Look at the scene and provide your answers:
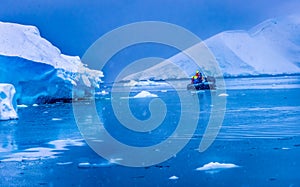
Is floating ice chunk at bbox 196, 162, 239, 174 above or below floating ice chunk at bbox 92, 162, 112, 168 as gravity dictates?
above

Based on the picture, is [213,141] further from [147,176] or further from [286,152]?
[147,176]

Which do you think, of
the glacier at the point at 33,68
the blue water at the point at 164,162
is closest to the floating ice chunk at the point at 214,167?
the blue water at the point at 164,162

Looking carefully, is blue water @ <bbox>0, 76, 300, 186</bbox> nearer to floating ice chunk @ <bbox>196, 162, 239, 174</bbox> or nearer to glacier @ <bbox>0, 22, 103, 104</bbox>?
floating ice chunk @ <bbox>196, 162, 239, 174</bbox>

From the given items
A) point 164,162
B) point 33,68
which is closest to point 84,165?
point 164,162

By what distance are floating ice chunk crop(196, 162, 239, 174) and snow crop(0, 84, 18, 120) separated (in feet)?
30.5

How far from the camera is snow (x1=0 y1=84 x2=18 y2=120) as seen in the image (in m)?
14.3

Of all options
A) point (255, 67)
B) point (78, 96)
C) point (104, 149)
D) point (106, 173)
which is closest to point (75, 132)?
point (104, 149)

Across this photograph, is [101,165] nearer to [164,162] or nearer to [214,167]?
[164,162]

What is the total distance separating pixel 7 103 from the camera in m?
14.5

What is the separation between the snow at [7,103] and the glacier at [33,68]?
11.9 ft

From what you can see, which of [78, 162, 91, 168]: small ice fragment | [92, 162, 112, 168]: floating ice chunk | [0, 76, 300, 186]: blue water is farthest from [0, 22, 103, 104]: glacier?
[92, 162, 112, 168]: floating ice chunk

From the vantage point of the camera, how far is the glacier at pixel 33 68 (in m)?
18.6

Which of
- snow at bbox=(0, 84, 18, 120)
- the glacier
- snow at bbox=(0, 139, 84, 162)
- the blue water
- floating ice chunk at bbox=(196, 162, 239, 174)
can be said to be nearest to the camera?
the blue water

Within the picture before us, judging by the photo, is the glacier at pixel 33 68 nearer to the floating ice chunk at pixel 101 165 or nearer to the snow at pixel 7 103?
the snow at pixel 7 103
